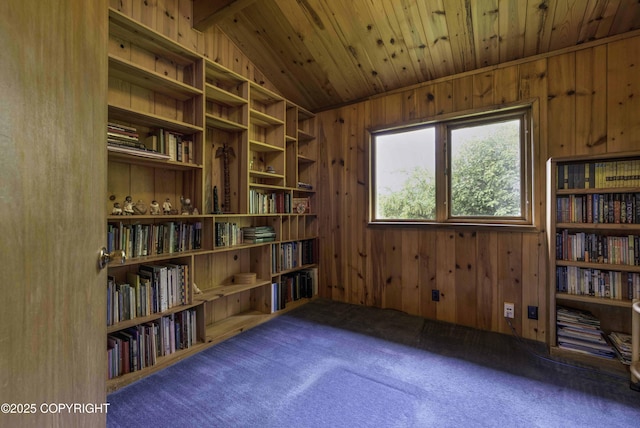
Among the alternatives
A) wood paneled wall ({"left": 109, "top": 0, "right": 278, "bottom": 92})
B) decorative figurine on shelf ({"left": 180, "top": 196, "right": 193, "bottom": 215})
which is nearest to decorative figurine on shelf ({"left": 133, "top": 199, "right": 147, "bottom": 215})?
decorative figurine on shelf ({"left": 180, "top": 196, "right": 193, "bottom": 215})

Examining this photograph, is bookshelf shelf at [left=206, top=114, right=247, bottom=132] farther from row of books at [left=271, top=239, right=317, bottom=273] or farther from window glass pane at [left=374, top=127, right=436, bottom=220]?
window glass pane at [left=374, top=127, right=436, bottom=220]

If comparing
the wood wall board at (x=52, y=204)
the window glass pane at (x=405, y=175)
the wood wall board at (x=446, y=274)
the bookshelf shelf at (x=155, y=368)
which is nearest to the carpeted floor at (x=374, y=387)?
the bookshelf shelf at (x=155, y=368)

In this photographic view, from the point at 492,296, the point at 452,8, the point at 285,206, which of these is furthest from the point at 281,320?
the point at 452,8

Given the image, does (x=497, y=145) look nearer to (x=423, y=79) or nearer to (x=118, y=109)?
(x=423, y=79)

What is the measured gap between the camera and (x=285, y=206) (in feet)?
A: 10.2

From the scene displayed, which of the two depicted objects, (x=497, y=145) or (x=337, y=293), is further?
(x=337, y=293)

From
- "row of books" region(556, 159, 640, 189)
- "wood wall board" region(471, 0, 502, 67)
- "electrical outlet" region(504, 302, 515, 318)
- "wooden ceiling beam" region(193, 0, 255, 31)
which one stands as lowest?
"electrical outlet" region(504, 302, 515, 318)

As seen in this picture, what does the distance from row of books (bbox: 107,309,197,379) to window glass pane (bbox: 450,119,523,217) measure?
8.66 feet

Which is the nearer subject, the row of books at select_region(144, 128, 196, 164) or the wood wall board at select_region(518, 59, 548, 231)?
the row of books at select_region(144, 128, 196, 164)

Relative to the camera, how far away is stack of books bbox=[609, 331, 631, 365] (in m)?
1.85

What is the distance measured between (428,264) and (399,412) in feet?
5.19

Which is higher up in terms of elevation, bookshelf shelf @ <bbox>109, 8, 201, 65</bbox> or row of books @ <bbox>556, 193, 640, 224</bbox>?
bookshelf shelf @ <bbox>109, 8, 201, 65</bbox>

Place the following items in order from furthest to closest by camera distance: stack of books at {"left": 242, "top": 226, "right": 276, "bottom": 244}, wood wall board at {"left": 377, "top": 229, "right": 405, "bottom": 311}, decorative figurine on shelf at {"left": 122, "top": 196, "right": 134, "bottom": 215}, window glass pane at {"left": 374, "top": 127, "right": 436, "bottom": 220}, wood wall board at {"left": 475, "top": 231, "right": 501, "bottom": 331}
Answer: wood wall board at {"left": 377, "top": 229, "right": 405, "bottom": 311} → window glass pane at {"left": 374, "top": 127, "right": 436, "bottom": 220} → stack of books at {"left": 242, "top": 226, "right": 276, "bottom": 244} → wood wall board at {"left": 475, "top": 231, "right": 501, "bottom": 331} → decorative figurine on shelf at {"left": 122, "top": 196, "right": 134, "bottom": 215}

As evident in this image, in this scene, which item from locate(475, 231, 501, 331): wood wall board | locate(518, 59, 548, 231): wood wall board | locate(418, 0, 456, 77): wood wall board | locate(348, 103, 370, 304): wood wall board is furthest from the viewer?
locate(348, 103, 370, 304): wood wall board
